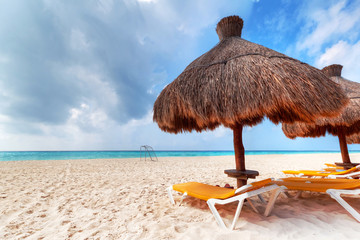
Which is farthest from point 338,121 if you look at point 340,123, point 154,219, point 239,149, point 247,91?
point 154,219

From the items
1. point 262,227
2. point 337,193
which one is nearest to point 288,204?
point 337,193

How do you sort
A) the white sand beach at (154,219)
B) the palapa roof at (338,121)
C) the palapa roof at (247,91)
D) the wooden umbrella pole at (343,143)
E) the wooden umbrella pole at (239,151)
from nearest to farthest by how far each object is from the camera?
the white sand beach at (154,219)
the palapa roof at (247,91)
the wooden umbrella pole at (239,151)
the palapa roof at (338,121)
the wooden umbrella pole at (343,143)

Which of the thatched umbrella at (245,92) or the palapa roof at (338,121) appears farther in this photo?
the palapa roof at (338,121)

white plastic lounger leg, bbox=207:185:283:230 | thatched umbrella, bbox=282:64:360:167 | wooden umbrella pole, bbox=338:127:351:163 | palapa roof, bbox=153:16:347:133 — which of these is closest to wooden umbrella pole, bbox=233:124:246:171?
A: palapa roof, bbox=153:16:347:133

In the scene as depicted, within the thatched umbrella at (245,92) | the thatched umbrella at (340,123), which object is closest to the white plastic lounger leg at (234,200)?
the thatched umbrella at (245,92)

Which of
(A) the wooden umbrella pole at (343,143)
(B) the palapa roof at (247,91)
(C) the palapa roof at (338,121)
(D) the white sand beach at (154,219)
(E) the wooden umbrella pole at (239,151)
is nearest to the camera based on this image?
(D) the white sand beach at (154,219)

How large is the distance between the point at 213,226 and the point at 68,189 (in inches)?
147

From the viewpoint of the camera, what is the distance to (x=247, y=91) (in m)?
2.32

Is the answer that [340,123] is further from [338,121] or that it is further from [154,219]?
[154,219]

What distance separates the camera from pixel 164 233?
2.01m

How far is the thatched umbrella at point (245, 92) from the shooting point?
223cm

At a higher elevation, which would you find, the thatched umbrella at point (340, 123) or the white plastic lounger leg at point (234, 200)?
the thatched umbrella at point (340, 123)

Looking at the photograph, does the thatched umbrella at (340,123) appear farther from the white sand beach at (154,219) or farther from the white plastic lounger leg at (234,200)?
the white plastic lounger leg at (234,200)

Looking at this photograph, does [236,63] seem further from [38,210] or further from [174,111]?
[38,210]
